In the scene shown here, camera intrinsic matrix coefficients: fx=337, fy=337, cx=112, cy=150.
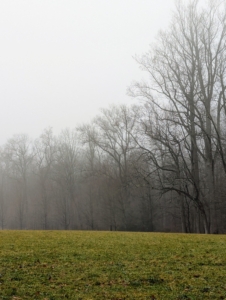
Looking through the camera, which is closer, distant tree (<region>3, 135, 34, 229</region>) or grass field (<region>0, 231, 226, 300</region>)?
grass field (<region>0, 231, 226, 300</region>)

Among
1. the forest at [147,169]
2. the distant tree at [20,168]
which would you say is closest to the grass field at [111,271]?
the forest at [147,169]

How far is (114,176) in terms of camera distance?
3469cm

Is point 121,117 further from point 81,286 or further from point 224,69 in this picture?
point 81,286

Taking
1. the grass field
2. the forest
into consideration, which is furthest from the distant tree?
the grass field

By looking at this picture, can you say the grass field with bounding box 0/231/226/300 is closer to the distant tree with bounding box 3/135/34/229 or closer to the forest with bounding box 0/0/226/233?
the forest with bounding box 0/0/226/233

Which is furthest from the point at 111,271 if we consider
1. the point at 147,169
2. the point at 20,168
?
the point at 20,168

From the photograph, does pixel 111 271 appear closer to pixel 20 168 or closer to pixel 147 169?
pixel 147 169

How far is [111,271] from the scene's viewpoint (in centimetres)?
537

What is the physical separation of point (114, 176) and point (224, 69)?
17.6 metres

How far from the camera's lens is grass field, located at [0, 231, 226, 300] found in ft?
14.1

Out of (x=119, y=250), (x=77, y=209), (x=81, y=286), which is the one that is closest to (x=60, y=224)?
(x=77, y=209)

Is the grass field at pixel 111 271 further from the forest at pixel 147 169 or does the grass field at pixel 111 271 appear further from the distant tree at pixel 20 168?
the distant tree at pixel 20 168

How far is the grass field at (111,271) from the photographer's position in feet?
14.1

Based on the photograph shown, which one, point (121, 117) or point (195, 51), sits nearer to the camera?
point (195, 51)
